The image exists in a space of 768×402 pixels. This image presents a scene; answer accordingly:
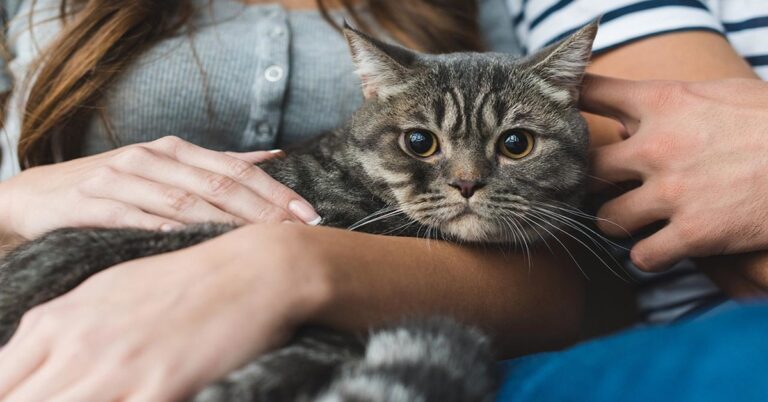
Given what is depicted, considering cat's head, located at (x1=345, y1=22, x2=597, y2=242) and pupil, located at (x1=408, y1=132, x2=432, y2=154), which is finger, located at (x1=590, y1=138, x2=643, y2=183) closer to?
cat's head, located at (x1=345, y1=22, x2=597, y2=242)

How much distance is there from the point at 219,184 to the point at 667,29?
Result: 100cm

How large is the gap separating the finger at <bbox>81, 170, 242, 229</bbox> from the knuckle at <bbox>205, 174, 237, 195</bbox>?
0.08 feet

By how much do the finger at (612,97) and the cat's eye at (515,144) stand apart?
0.17m

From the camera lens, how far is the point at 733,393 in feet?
1.87

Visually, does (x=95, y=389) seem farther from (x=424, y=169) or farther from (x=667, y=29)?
(x=667, y=29)

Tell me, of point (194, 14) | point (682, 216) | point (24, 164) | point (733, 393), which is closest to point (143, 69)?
point (194, 14)

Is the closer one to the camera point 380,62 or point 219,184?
point 219,184

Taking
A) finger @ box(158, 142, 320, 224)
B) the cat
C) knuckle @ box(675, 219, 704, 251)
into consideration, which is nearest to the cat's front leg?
the cat

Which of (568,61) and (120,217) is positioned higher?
(568,61)

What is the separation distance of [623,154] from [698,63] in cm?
35

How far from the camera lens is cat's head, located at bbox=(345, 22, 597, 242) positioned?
3.41 ft

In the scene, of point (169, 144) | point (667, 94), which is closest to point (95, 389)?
point (169, 144)

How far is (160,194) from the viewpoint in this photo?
3.39ft

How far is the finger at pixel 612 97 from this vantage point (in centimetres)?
111
